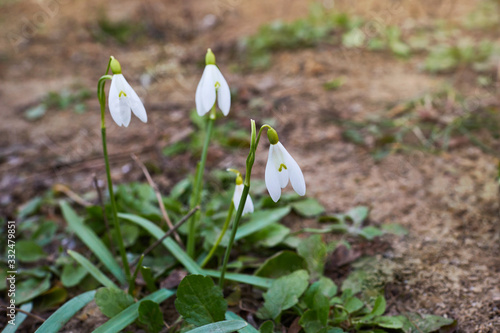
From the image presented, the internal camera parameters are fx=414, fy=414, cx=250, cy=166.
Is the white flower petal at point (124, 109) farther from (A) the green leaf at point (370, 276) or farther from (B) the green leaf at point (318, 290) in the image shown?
(A) the green leaf at point (370, 276)

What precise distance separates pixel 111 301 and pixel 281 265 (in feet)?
1.96

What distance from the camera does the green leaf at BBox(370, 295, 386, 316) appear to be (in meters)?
1.33

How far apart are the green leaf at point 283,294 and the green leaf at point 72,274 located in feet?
2.30

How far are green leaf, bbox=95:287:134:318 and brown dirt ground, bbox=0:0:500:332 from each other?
928mm

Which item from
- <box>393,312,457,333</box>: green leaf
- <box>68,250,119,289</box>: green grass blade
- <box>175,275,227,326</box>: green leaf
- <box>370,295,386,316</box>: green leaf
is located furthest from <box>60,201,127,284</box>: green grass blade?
<box>393,312,457,333</box>: green leaf

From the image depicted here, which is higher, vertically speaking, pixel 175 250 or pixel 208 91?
pixel 208 91

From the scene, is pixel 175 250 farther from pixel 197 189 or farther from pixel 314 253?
pixel 314 253

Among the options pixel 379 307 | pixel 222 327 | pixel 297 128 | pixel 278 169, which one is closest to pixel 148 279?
pixel 222 327

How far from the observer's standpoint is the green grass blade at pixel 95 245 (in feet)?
5.00

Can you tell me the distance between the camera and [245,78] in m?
3.44

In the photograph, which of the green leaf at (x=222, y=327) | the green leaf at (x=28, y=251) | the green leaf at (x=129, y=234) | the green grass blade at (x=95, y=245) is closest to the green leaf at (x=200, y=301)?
the green leaf at (x=222, y=327)

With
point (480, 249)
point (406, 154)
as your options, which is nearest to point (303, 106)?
point (406, 154)

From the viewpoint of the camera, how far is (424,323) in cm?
132

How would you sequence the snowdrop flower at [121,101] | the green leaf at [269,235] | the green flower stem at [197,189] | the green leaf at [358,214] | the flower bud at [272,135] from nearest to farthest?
1. the flower bud at [272,135]
2. the snowdrop flower at [121,101]
3. the green flower stem at [197,189]
4. the green leaf at [269,235]
5. the green leaf at [358,214]
